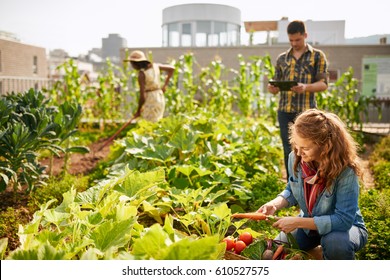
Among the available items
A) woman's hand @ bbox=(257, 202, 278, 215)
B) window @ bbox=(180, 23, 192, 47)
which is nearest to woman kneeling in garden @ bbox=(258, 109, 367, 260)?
woman's hand @ bbox=(257, 202, 278, 215)

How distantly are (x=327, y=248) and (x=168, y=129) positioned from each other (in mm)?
2366

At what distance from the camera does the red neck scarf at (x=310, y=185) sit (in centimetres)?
198

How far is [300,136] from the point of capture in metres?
1.88

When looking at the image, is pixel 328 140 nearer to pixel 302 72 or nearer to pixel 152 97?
pixel 302 72

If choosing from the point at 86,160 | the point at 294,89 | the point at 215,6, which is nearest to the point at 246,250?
the point at 215,6

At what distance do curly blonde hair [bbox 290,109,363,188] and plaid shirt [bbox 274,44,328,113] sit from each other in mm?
1572

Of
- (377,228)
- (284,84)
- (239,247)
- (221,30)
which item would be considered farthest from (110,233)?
(284,84)

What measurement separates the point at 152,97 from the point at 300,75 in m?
2.21

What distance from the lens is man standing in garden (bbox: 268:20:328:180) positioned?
3355 mm

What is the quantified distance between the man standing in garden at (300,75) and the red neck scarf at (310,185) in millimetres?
1369

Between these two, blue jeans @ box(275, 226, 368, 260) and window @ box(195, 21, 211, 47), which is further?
window @ box(195, 21, 211, 47)

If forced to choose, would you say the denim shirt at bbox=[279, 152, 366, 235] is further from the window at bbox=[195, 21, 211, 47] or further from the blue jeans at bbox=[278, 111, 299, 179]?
the blue jeans at bbox=[278, 111, 299, 179]
